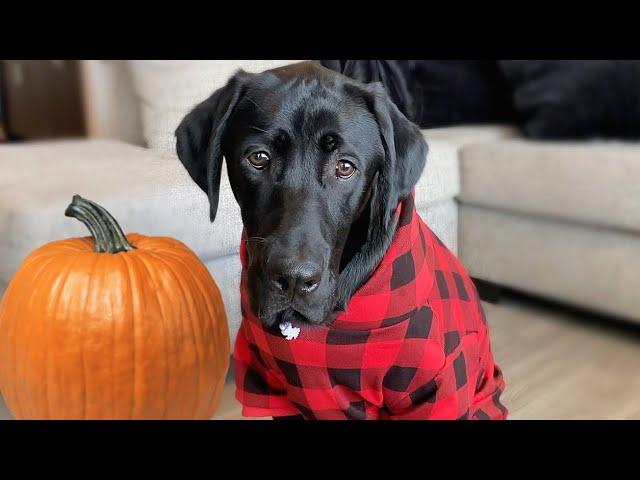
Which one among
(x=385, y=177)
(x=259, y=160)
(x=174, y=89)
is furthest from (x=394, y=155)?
(x=174, y=89)

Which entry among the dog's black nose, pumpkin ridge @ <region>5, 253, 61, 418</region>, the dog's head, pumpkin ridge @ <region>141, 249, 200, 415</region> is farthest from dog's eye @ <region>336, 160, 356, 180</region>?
pumpkin ridge @ <region>5, 253, 61, 418</region>

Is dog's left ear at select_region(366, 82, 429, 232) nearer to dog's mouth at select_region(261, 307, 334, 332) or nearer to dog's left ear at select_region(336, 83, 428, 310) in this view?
dog's left ear at select_region(336, 83, 428, 310)

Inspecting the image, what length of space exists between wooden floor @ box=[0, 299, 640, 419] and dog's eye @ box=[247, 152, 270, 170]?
0.40 metres

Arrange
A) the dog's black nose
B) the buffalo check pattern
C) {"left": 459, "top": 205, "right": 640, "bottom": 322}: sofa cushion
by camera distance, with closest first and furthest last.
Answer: the dog's black nose
the buffalo check pattern
{"left": 459, "top": 205, "right": 640, "bottom": 322}: sofa cushion

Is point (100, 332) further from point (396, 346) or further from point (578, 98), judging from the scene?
point (578, 98)

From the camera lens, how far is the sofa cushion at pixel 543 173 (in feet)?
2.84

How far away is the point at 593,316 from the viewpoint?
3.22 feet

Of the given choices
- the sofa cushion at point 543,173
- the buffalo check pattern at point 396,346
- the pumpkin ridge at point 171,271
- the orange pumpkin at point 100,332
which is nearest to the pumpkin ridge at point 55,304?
the orange pumpkin at point 100,332

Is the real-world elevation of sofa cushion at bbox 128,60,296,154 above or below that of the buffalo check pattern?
above

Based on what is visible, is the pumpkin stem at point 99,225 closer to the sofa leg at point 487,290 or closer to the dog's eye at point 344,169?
the dog's eye at point 344,169

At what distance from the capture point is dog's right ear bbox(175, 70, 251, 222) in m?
0.80

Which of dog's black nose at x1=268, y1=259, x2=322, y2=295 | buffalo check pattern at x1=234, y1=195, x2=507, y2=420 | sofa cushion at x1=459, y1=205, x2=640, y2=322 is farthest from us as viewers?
sofa cushion at x1=459, y1=205, x2=640, y2=322
